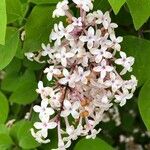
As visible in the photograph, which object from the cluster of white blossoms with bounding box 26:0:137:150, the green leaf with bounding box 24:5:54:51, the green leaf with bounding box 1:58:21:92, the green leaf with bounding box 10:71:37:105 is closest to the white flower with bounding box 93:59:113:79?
the cluster of white blossoms with bounding box 26:0:137:150

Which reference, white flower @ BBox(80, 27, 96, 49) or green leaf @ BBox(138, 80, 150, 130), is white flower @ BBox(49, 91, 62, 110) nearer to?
white flower @ BBox(80, 27, 96, 49)

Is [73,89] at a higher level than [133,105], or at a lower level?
higher

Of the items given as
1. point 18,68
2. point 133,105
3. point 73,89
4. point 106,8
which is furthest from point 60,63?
point 133,105


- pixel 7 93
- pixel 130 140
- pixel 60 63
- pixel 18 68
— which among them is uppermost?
pixel 60 63

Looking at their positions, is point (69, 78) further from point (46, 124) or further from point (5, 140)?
point (5, 140)

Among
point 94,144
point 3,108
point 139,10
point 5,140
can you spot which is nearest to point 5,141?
point 5,140

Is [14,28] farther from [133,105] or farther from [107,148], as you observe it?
[133,105]
